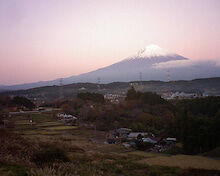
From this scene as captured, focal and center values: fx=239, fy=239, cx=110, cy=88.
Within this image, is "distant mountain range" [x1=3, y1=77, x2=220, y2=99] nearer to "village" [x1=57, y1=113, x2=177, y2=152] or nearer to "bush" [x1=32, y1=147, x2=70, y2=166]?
"village" [x1=57, y1=113, x2=177, y2=152]

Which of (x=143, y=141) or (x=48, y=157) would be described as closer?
(x=48, y=157)

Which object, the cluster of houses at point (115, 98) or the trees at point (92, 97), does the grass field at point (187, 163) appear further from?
the cluster of houses at point (115, 98)

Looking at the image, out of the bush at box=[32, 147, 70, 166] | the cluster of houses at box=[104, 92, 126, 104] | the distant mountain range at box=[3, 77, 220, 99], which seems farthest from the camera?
the distant mountain range at box=[3, 77, 220, 99]

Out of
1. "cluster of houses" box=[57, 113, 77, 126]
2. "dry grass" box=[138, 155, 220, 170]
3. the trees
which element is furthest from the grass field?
the trees

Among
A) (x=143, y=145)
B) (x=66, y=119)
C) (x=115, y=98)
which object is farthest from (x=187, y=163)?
(x=115, y=98)

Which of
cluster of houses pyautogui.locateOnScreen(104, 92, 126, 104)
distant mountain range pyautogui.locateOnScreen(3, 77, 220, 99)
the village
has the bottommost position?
the village

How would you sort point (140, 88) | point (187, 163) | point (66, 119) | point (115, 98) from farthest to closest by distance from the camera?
point (140, 88)
point (115, 98)
point (66, 119)
point (187, 163)

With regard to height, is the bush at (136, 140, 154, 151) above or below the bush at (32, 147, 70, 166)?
below

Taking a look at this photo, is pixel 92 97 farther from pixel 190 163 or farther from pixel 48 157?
pixel 48 157

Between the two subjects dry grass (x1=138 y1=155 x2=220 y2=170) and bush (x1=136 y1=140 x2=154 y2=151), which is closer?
dry grass (x1=138 y1=155 x2=220 y2=170)

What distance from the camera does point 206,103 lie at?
2895 cm

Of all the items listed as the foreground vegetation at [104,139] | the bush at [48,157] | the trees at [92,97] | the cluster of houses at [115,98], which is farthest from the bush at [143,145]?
the cluster of houses at [115,98]

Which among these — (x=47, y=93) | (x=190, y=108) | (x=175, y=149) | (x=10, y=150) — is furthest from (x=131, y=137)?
(x=47, y=93)

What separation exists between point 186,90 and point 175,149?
39114 millimetres
